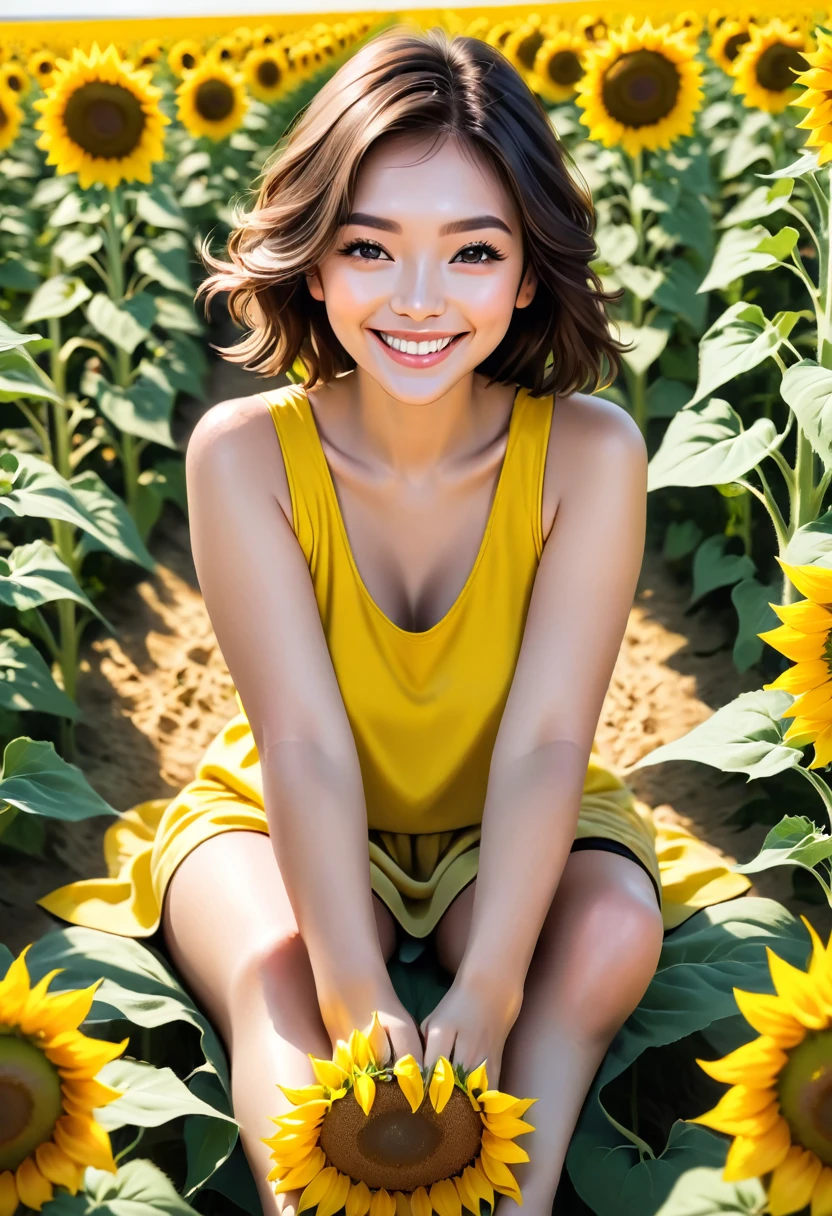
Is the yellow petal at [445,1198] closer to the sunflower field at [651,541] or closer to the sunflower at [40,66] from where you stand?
the sunflower field at [651,541]

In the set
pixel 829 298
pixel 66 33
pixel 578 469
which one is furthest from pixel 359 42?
pixel 578 469

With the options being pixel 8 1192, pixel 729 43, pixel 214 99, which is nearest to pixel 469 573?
pixel 8 1192

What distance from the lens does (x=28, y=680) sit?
92.0 inches

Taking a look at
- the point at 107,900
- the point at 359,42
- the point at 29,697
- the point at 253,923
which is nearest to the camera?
the point at 253,923

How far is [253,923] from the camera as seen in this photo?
5.59 ft

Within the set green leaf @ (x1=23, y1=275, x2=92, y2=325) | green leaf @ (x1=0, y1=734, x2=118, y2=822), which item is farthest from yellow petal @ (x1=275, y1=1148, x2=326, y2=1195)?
green leaf @ (x1=23, y1=275, x2=92, y2=325)

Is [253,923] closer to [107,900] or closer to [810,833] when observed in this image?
[107,900]

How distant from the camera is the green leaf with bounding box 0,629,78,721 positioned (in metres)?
2.30

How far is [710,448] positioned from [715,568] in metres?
0.58

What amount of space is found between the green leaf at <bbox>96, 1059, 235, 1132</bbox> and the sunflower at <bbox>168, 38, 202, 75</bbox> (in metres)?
3.46

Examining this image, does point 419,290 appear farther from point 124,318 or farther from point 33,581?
point 124,318

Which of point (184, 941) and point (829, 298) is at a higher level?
point (829, 298)

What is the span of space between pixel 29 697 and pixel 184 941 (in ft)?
2.06

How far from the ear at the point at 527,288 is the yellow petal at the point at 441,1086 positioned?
2.71 ft
